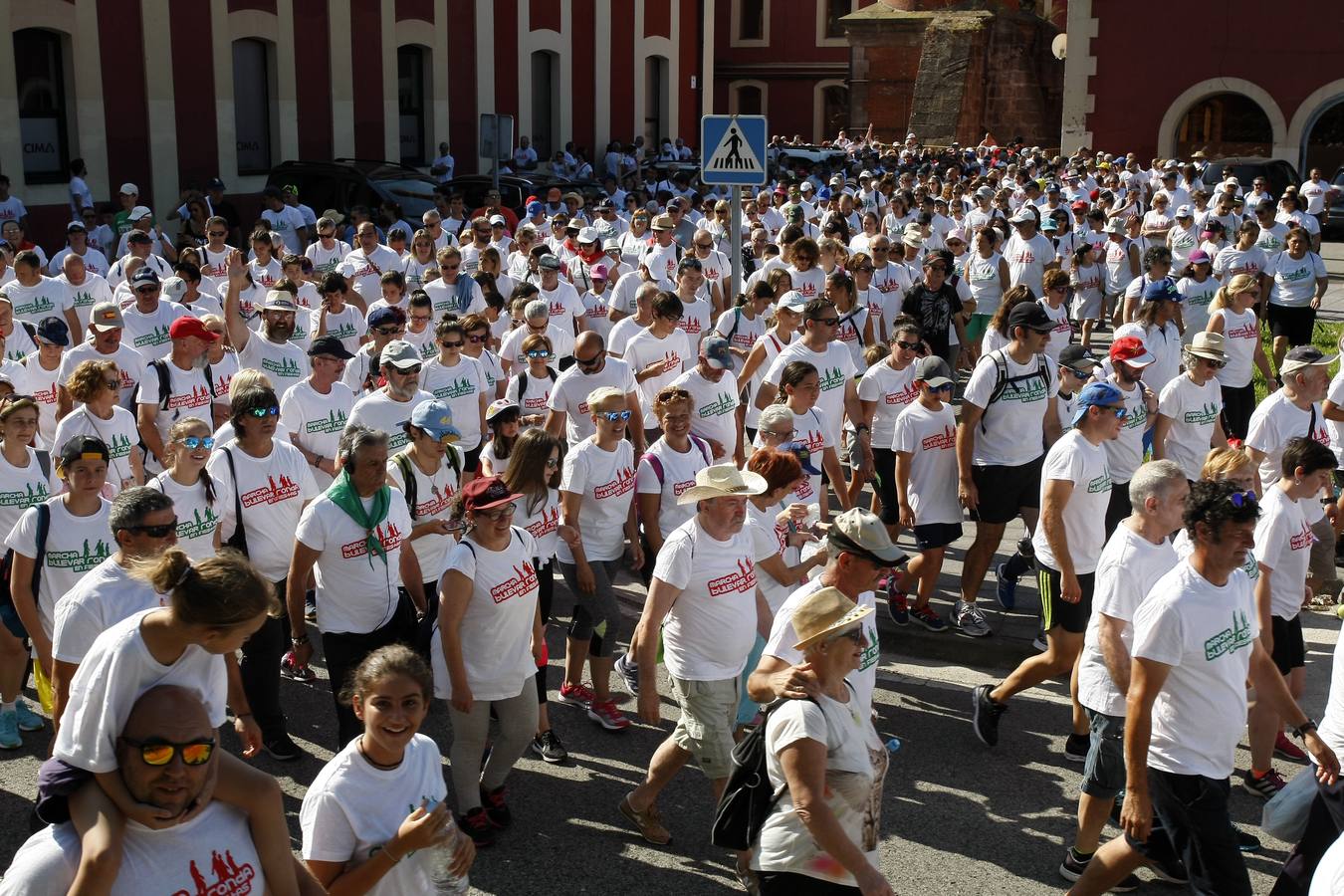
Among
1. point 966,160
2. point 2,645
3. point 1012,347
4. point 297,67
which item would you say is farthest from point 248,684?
point 966,160

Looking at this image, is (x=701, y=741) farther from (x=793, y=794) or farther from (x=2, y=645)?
(x=2, y=645)

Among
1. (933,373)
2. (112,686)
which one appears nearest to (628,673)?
(933,373)

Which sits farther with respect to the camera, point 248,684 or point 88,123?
point 88,123

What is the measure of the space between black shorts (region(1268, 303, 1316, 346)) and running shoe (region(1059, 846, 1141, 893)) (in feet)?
36.5

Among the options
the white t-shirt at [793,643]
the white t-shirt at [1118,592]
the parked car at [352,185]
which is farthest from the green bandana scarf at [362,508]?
the parked car at [352,185]

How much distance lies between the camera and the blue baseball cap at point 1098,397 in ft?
23.3

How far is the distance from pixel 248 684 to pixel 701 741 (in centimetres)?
228

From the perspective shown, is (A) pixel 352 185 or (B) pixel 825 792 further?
(A) pixel 352 185

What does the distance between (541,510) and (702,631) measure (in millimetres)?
1501

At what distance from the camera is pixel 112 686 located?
385 centimetres

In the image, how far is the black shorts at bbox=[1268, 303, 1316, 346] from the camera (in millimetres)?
15555

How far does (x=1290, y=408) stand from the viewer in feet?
→ 28.3

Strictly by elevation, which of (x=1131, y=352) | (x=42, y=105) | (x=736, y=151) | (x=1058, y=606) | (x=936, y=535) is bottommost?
(x=936, y=535)

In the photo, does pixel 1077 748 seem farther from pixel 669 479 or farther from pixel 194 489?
pixel 194 489
